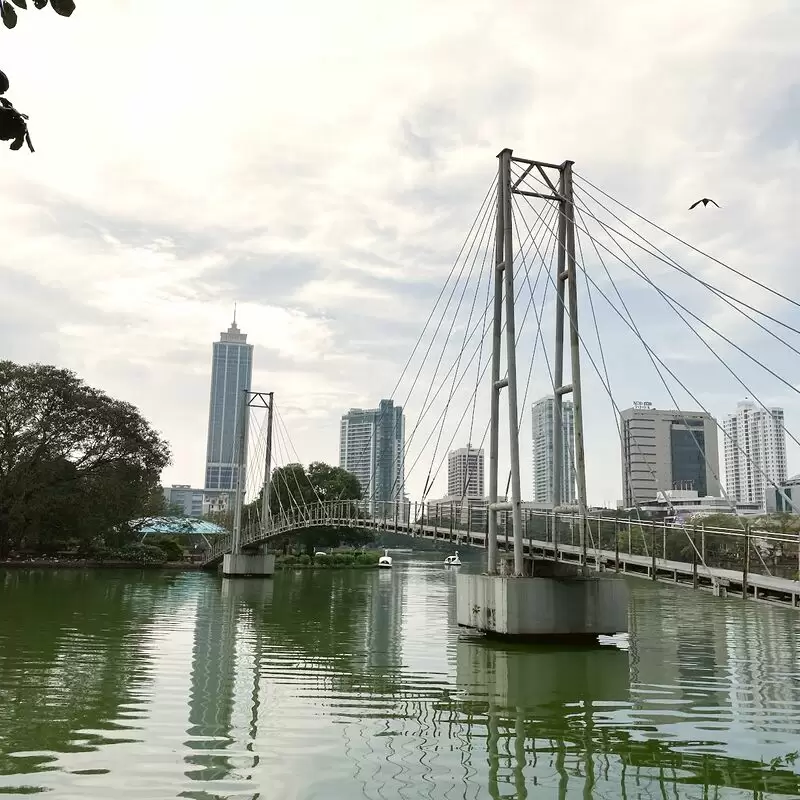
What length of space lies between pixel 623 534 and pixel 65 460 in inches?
1802

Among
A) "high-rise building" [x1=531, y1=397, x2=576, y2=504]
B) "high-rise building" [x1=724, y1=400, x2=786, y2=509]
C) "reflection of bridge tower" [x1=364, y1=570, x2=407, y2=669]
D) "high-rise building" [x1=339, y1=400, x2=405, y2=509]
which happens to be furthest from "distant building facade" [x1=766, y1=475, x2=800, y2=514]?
"high-rise building" [x1=339, y1=400, x2=405, y2=509]

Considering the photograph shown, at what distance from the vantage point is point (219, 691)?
1326 cm

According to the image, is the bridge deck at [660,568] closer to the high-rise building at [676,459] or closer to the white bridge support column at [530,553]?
the white bridge support column at [530,553]

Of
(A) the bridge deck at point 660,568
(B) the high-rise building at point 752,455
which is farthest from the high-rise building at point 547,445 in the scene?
(B) the high-rise building at point 752,455

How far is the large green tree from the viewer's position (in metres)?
52.3

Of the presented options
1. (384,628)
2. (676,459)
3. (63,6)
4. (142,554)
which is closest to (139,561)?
(142,554)

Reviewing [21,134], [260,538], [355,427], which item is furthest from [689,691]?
[355,427]

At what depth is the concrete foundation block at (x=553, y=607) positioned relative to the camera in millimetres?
20172

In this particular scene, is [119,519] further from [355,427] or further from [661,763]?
[355,427]

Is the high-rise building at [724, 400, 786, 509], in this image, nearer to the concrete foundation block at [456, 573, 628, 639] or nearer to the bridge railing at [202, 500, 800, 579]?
the bridge railing at [202, 500, 800, 579]

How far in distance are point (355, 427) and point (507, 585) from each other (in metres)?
147

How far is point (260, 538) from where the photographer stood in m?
53.9

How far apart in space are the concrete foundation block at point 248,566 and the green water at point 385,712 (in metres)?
30.4

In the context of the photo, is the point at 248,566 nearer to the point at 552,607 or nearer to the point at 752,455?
the point at 552,607
